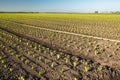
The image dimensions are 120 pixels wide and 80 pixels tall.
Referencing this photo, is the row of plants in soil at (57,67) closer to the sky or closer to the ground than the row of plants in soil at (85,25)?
closer to the sky

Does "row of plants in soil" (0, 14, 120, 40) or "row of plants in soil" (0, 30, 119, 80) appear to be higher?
"row of plants in soil" (0, 30, 119, 80)

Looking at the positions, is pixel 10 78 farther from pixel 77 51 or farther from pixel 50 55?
pixel 77 51

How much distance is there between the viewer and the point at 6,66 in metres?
7.07

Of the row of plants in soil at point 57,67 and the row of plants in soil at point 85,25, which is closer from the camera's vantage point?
the row of plants in soil at point 57,67

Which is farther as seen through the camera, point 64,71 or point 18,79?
point 64,71

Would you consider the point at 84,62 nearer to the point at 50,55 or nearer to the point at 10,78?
the point at 50,55

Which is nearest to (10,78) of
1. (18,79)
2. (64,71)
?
(18,79)

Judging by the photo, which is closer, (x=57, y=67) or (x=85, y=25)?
(x=57, y=67)

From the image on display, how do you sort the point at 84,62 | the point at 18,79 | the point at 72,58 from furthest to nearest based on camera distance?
the point at 72,58
the point at 84,62
the point at 18,79

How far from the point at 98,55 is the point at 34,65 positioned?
151 inches

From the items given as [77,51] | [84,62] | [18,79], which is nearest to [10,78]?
[18,79]

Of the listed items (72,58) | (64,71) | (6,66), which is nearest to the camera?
(64,71)

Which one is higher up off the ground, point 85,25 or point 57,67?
point 57,67

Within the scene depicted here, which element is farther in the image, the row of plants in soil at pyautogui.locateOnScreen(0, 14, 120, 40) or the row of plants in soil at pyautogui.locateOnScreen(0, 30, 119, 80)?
the row of plants in soil at pyautogui.locateOnScreen(0, 14, 120, 40)
